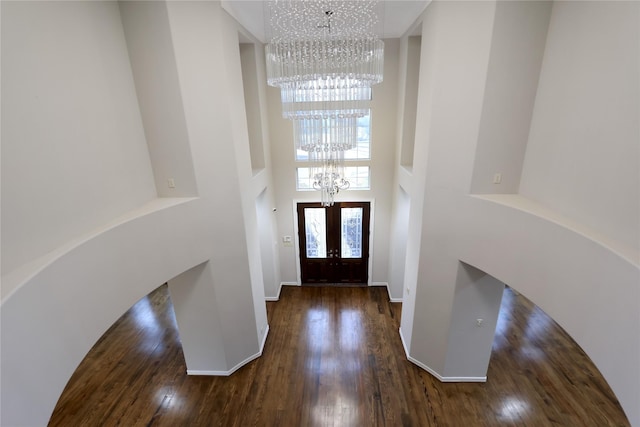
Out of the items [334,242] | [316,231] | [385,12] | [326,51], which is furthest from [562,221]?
[316,231]

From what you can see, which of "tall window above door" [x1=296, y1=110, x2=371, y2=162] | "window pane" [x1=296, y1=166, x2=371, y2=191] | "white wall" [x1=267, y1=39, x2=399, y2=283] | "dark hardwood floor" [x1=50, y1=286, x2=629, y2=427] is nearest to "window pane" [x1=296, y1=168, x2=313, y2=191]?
"window pane" [x1=296, y1=166, x2=371, y2=191]

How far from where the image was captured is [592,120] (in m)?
2.82

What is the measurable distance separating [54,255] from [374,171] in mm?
5722

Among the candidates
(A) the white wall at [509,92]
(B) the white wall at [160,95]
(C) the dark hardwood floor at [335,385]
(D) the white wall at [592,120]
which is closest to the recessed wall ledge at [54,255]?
(B) the white wall at [160,95]

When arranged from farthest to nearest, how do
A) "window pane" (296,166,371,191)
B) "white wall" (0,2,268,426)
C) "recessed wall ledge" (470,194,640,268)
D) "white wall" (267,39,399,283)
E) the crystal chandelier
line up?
"window pane" (296,166,371,191), "white wall" (267,39,399,283), the crystal chandelier, "recessed wall ledge" (470,194,640,268), "white wall" (0,2,268,426)

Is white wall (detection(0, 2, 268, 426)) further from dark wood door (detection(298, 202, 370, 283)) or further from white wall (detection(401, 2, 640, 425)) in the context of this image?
white wall (detection(401, 2, 640, 425))

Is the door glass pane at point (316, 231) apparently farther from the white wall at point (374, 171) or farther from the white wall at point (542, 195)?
the white wall at point (542, 195)

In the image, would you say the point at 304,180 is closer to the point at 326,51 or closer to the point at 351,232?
the point at 351,232

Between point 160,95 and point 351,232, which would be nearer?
point 160,95

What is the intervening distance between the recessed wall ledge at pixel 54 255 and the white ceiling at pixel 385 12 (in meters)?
2.83

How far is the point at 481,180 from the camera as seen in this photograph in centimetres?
400

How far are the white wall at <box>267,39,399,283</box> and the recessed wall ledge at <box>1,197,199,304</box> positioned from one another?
332cm

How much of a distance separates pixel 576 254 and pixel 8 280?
4591 mm

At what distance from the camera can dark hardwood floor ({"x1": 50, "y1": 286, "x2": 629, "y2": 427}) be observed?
15.0 feet
